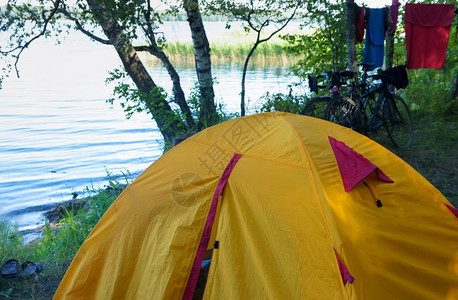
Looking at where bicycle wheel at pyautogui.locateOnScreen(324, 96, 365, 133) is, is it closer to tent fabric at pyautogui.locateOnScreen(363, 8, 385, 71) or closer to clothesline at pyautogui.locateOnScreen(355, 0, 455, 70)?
tent fabric at pyautogui.locateOnScreen(363, 8, 385, 71)

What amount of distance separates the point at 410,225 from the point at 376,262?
407 millimetres

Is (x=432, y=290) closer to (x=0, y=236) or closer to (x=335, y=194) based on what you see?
(x=335, y=194)

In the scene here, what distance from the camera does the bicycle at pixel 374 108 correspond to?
197 inches

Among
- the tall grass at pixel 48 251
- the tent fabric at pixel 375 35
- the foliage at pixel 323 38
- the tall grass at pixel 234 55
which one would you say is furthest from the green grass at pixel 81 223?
the tall grass at pixel 234 55

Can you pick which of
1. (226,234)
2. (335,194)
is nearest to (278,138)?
(335,194)

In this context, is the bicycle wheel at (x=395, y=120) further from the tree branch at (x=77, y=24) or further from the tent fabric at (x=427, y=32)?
the tree branch at (x=77, y=24)

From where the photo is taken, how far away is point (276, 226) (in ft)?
7.39

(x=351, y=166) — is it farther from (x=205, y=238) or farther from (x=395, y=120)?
(x=395, y=120)

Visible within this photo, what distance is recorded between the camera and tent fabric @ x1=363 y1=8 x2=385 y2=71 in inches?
236

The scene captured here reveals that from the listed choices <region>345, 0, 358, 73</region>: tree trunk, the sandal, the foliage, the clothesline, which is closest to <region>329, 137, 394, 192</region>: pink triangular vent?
the sandal

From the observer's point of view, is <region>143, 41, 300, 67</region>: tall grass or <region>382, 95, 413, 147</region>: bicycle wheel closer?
<region>382, 95, 413, 147</region>: bicycle wheel

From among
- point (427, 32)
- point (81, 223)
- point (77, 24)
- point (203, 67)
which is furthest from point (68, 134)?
point (427, 32)

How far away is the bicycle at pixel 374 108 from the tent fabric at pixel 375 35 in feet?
2.44

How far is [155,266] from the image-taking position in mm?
2447
